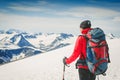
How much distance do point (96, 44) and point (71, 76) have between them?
9.32 metres

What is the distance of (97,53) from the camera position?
551 centimetres

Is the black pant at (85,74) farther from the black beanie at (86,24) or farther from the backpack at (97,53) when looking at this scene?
the black beanie at (86,24)

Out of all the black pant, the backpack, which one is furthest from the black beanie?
the black pant

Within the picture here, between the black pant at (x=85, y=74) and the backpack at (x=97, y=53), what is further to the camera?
the black pant at (x=85, y=74)

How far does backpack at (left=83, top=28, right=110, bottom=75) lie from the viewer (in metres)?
5.51

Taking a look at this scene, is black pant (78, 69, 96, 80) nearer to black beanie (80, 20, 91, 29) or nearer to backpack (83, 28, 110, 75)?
backpack (83, 28, 110, 75)

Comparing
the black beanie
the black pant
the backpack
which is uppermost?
the black beanie

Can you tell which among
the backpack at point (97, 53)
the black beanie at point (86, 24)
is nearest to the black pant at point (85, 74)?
the backpack at point (97, 53)

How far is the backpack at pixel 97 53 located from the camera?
18.1 ft

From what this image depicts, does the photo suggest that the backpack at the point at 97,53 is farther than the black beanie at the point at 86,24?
No

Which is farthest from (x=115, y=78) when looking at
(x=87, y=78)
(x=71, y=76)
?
(x=87, y=78)

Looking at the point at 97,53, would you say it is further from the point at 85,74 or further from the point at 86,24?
the point at 86,24

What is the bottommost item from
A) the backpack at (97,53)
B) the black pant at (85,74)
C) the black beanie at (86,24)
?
the black pant at (85,74)

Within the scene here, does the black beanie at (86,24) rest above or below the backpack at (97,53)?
above
